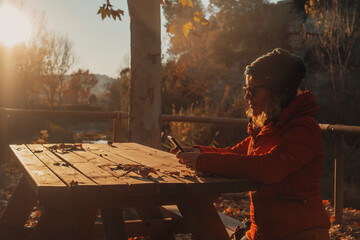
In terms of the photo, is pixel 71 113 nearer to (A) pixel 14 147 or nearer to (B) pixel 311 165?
(A) pixel 14 147

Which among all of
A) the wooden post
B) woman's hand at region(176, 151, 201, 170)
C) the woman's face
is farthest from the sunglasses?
the wooden post

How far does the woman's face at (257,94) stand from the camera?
6.40 feet

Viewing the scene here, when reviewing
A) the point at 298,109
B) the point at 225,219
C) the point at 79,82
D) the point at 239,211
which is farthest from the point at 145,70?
the point at 79,82

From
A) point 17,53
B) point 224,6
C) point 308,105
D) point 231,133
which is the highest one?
point 224,6

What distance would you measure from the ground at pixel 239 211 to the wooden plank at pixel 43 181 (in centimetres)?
152

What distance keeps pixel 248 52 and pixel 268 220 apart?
23197 mm

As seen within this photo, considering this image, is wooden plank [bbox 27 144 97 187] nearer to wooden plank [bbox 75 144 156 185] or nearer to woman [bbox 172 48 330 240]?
wooden plank [bbox 75 144 156 185]

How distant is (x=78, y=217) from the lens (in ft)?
6.10

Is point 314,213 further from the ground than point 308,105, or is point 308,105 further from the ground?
point 308,105

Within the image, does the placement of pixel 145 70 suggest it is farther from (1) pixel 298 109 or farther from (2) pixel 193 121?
(1) pixel 298 109

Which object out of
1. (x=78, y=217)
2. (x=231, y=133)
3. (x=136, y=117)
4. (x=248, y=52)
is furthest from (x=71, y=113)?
(x=248, y=52)

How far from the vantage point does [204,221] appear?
2.14m

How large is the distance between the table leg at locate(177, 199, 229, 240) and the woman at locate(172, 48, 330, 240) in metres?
0.23

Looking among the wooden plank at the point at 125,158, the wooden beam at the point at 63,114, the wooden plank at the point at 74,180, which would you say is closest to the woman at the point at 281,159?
the wooden plank at the point at 125,158
